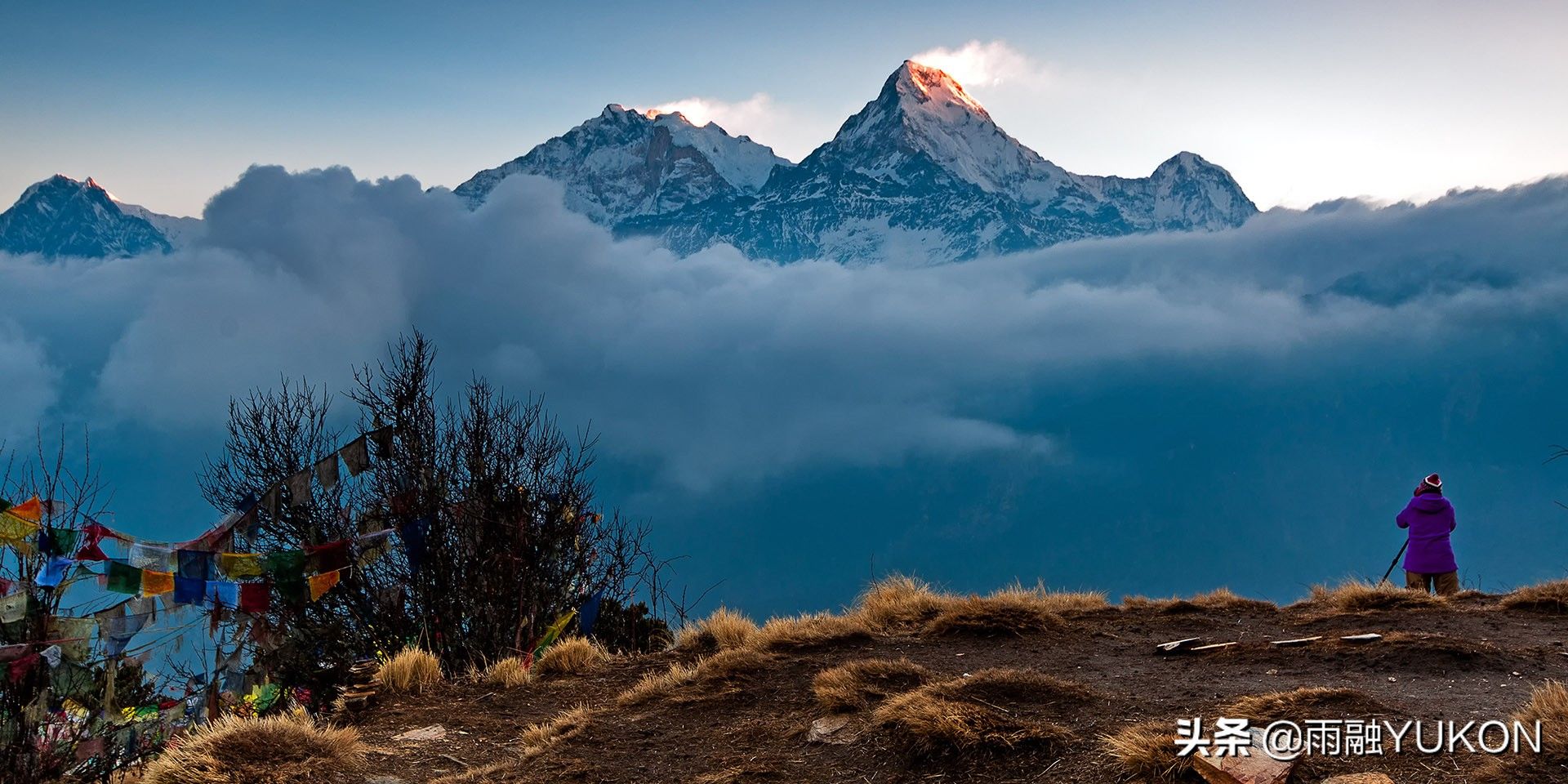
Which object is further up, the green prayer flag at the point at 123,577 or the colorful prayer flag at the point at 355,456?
the colorful prayer flag at the point at 355,456

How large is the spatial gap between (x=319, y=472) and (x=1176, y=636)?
10.9 meters

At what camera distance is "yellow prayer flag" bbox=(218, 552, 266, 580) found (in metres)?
10.3

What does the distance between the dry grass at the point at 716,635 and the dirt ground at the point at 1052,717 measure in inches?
13.2

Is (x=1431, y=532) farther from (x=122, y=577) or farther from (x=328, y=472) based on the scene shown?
(x=122, y=577)

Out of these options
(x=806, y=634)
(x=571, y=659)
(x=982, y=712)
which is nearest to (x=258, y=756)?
(x=571, y=659)

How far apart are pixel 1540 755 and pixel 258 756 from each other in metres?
7.36

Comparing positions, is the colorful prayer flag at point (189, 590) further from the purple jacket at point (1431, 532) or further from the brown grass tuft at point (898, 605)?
the purple jacket at point (1431, 532)

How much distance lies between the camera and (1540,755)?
4.59m

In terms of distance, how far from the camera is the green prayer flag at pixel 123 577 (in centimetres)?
968

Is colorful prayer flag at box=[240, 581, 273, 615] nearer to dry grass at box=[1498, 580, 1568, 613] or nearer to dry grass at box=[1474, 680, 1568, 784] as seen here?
dry grass at box=[1474, 680, 1568, 784]

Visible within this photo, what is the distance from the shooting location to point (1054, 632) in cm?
927

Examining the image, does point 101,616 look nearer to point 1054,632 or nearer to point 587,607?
point 587,607

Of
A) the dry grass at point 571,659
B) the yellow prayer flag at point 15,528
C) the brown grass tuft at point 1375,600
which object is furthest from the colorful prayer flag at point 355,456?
the brown grass tuft at point 1375,600

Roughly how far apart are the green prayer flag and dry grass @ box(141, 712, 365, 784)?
4081 mm
